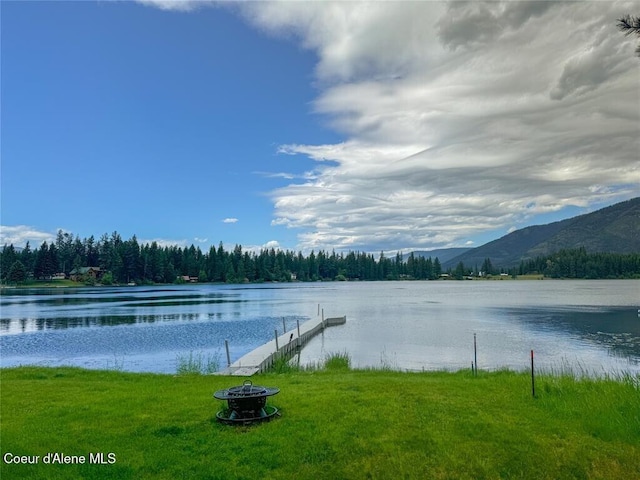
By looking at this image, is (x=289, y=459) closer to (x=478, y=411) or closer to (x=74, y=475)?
(x=74, y=475)

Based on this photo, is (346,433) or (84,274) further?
(84,274)

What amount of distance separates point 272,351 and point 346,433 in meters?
16.2

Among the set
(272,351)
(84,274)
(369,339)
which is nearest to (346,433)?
(272,351)

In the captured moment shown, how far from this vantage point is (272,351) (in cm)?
2359

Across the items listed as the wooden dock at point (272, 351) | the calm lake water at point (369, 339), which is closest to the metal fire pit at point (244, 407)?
the wooden dock at point (272, 351)

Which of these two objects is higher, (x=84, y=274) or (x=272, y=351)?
(x=84, y=274)

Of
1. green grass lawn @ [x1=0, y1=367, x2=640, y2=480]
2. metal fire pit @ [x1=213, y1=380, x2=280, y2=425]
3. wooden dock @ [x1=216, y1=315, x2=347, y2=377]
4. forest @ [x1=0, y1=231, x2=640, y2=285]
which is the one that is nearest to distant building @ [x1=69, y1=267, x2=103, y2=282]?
forest @ [x1=0, y1=231, x2=640, y2=285]

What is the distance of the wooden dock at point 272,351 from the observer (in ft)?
57.7

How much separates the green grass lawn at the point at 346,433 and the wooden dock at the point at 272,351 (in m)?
6.23

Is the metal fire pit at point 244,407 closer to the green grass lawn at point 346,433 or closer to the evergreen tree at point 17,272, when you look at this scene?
the green grass lawn at point 346,433

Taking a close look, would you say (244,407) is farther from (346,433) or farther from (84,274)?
(84,274)

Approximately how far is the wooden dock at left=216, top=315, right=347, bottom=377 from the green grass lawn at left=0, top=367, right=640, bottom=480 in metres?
6.23

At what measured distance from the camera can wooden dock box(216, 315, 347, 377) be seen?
17.6m

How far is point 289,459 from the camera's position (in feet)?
22.3
